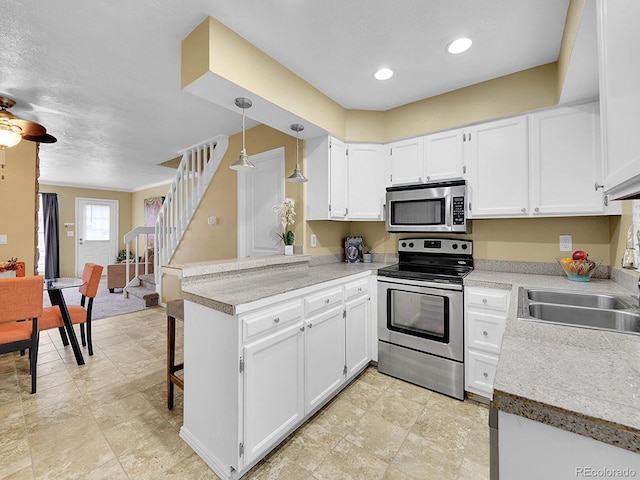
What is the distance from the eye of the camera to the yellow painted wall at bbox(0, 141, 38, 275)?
352cm

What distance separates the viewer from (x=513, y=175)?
236 cm

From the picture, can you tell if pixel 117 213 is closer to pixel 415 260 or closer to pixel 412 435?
pixel 415 260

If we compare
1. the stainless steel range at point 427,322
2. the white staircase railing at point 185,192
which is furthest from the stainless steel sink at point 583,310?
the white staircase railing at point 185,192

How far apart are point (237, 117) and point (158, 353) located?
2745mm

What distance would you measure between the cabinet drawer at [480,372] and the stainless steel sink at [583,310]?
0.62 meters

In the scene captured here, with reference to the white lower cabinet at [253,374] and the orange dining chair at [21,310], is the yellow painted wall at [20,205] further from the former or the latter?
the white lower cabinet at [253,374]

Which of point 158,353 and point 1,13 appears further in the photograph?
point 158,353

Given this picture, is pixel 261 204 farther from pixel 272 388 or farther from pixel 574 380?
pixel 574 380

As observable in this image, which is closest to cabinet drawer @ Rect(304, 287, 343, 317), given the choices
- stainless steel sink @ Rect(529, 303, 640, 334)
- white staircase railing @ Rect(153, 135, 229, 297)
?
stainless steel sink @ Rect(529, 303, 640, 334)

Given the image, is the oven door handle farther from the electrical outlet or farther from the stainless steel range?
the electrical outlet

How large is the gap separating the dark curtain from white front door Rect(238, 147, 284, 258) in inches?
263

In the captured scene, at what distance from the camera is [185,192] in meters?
4.57

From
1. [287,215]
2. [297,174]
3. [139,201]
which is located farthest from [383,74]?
[139,201]

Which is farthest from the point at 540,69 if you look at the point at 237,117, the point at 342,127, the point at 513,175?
the point at 237,117
